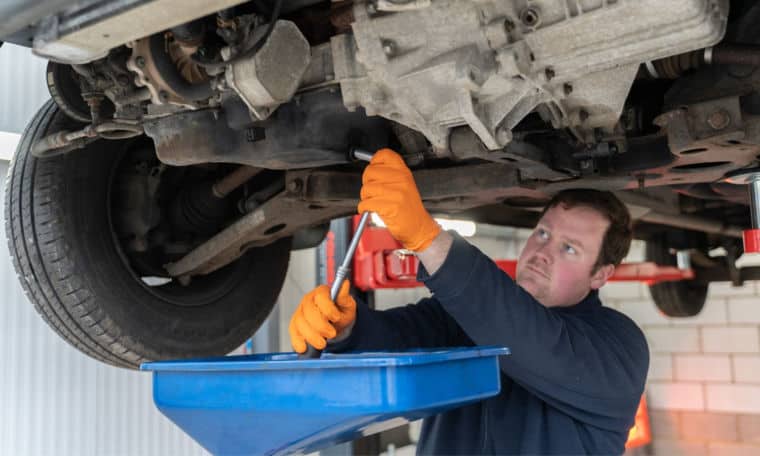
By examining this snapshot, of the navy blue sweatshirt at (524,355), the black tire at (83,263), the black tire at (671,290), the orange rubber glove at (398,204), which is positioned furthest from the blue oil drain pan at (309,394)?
the black tire at (671,290)

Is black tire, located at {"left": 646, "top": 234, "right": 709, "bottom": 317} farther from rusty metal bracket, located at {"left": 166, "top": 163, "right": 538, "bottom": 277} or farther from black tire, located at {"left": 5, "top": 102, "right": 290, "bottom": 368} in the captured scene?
black tire, located at {"left": 5, "top": 102, "right": 290, "bottom": 368}

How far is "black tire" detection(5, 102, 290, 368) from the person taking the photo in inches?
57.5

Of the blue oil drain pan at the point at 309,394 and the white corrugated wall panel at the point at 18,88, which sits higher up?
the white corrugated wall panel at the point at 18,88

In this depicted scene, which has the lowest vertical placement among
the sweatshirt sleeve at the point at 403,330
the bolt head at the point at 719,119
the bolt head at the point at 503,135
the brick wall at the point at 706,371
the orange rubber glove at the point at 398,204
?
the brick wall at the point at 706,371

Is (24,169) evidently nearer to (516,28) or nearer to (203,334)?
(203,334)

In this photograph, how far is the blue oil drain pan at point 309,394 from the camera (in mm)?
920

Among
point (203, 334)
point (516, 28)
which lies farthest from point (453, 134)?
point (203, 334)

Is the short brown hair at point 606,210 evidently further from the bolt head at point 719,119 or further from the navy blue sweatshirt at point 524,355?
the bolt head at point 719,119

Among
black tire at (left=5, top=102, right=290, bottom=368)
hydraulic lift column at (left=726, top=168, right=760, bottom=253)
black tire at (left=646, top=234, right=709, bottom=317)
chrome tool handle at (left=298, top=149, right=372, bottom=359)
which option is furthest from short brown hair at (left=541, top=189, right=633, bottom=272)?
black tire at (left=646, top=234, right=709, bottom=317)

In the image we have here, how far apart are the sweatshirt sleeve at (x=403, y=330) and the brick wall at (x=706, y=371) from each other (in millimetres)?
3557

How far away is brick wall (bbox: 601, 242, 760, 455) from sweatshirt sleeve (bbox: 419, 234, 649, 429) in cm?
368

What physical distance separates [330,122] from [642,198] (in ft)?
3.13

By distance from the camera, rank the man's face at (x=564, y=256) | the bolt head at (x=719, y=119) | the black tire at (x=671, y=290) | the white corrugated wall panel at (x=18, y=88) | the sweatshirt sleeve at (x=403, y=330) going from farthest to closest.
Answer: the black tire at (x=671, y=290)
the white corrugated wall panel at (x=18, y=88)
the man's face at (x=564, y=256)
the sweatshirt sleeve at (x=403, y=330)
the bolt head at (x=719, y=119)

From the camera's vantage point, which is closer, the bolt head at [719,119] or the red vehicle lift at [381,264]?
the bolt head at [719,119]
